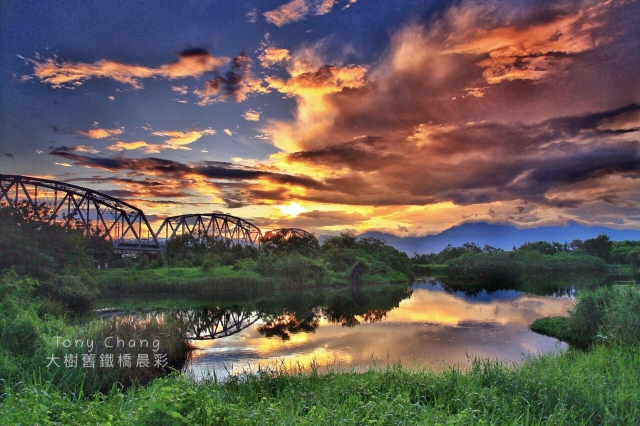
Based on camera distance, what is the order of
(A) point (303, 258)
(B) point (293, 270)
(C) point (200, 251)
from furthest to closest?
(C) point (200, 251), (A) point (303, 258), (B) point (293, 270)

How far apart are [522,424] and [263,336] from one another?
13.2 metres

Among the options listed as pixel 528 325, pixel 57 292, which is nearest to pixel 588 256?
pixel 528 325

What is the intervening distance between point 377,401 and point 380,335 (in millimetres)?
10580

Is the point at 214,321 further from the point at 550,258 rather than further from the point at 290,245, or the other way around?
the point at 550,258

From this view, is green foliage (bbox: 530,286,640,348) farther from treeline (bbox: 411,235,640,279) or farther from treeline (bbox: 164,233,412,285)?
treeline (bbox: 411,235,640,279)

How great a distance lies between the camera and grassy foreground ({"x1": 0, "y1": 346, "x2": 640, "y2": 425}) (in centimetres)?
439

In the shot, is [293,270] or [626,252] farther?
[626,252]

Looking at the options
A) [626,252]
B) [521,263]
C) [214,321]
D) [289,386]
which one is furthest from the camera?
[521,263]

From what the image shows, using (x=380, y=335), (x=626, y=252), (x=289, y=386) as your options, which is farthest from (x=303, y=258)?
(x=626, y=252)

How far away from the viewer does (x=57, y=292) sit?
56.1ft

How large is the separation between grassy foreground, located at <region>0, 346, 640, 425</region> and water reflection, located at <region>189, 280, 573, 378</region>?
3.32 m

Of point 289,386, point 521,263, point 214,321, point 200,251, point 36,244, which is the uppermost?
point 36,244

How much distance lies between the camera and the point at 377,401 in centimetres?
644

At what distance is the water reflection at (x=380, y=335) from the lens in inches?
498
